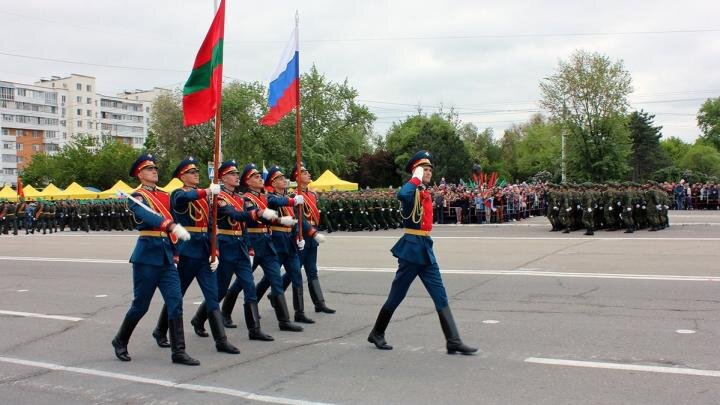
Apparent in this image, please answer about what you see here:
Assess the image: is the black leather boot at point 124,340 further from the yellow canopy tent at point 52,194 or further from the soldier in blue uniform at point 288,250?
the yellow canopy tent at point 52,194

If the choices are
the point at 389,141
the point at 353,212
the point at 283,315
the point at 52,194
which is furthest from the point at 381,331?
the point at 389,141

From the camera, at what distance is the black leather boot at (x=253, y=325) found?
25.0 feet

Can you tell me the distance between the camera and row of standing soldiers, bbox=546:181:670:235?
21.3 metres

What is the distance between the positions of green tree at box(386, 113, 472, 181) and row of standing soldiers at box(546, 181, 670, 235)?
38205 mm

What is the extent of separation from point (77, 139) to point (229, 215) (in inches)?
2859

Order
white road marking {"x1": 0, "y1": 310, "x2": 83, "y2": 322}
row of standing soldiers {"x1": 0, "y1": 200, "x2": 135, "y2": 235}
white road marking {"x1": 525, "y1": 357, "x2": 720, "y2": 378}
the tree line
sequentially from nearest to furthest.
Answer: white road marking {"x1": 525, "y1": 357, "x2": 720, "y2": 378} → white road marking {"x1": 0, "y1": 310, "x2": 83, "y2": 322} → row of standing soldiers {"x1": 0, "y1": 200, "x2": 135, "y2": 235} → the tree line

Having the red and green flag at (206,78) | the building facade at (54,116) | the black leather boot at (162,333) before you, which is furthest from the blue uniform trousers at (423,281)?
the building facade at (54,116)

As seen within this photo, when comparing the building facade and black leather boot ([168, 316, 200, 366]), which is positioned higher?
the building facade

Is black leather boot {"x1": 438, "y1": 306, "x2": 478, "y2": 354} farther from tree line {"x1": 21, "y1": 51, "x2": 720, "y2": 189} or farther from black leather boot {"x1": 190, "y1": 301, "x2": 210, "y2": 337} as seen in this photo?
tree line {"x1": 21, "y1": 51, "x2": 720, "y2": 189}

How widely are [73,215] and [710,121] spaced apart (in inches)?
3422

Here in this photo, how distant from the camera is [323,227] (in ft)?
89.3

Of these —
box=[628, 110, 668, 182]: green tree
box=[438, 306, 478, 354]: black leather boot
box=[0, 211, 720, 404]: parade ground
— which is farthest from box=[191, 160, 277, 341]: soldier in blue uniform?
box=[628, 110, 668, 182]: green tree

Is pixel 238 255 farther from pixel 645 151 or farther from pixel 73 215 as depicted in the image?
pixel 645 151

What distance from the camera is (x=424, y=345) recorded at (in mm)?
7105
